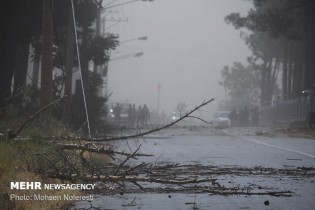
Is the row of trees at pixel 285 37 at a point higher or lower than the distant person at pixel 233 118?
higher

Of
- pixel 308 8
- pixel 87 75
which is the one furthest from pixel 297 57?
pixel 87 75

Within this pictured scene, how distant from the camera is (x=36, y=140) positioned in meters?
6.31

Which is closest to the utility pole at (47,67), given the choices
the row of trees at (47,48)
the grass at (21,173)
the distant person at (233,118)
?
the row of trees at (47,48)

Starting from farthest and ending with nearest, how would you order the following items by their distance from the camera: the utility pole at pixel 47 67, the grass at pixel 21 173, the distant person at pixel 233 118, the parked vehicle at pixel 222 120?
1. the distant person at pixel 233 118
2. the parked vehicle at pixel 222 120
3. the utility pole at pixel 47 67
4. the grass at pixel 21 173

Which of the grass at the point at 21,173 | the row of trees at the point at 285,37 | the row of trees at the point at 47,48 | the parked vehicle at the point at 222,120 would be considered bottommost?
the grass at the point at 21,173

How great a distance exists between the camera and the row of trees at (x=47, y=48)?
11375 millimetres

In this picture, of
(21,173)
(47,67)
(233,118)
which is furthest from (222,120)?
(21,173)

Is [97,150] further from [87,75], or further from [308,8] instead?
[308,8]

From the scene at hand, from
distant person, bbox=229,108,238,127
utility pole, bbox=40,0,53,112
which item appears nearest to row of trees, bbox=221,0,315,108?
distant person, bbox=229,108,238,127

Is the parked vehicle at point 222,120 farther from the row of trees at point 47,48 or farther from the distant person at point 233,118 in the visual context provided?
the row of trees at point 47,48

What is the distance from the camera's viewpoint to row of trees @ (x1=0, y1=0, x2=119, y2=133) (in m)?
11.4

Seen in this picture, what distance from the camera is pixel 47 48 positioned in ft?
36.8

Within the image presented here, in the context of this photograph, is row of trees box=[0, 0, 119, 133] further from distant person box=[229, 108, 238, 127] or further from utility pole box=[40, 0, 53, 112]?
distant person box=[229, 108, 238, 127]

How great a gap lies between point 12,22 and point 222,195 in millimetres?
12127
